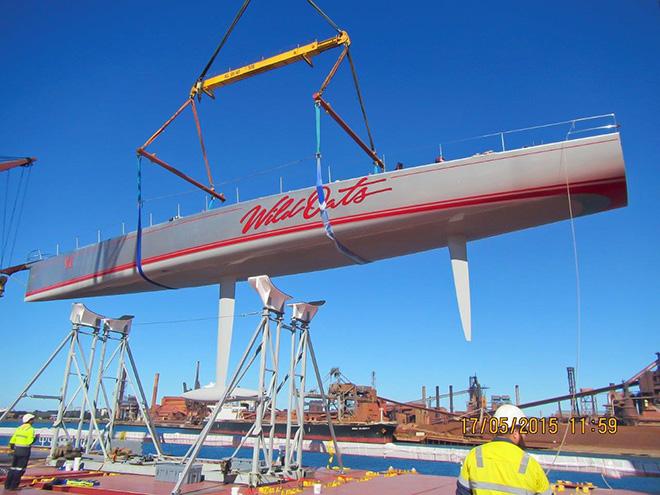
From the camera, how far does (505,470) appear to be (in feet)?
8.83

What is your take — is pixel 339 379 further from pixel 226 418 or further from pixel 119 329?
pixel 119 329

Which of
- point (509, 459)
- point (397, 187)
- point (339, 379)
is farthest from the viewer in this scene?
point (339, 379)

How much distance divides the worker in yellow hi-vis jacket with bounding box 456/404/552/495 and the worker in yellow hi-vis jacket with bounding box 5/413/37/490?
7539 millimetres

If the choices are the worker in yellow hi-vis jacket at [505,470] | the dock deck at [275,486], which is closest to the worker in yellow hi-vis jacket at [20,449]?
the dock deck at [275,486]

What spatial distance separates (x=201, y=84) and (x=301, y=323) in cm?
801

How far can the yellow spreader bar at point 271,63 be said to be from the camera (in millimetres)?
12888

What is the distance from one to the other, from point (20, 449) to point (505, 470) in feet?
26.1

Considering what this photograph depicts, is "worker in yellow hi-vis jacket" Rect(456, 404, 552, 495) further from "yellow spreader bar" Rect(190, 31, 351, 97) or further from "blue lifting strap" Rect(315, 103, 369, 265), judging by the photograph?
"yellow spreader bar" Rect(190, 31, 351, 97)

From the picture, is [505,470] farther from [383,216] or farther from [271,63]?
[271,63]

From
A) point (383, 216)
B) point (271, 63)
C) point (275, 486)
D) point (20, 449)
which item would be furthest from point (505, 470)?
point (271, 63)

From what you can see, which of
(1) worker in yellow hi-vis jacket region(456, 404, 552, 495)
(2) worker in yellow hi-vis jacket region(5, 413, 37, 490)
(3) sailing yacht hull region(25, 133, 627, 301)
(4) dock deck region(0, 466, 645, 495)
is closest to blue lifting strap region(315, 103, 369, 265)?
(3) sailing yacht hull region(25, 133, 627, 301)

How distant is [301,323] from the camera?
1110 cm

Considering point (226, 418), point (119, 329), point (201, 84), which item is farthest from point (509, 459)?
point (226, 418)

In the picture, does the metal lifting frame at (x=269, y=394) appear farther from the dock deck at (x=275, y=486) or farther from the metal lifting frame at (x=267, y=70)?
the metal lifting frame at (x=267, y=70)
